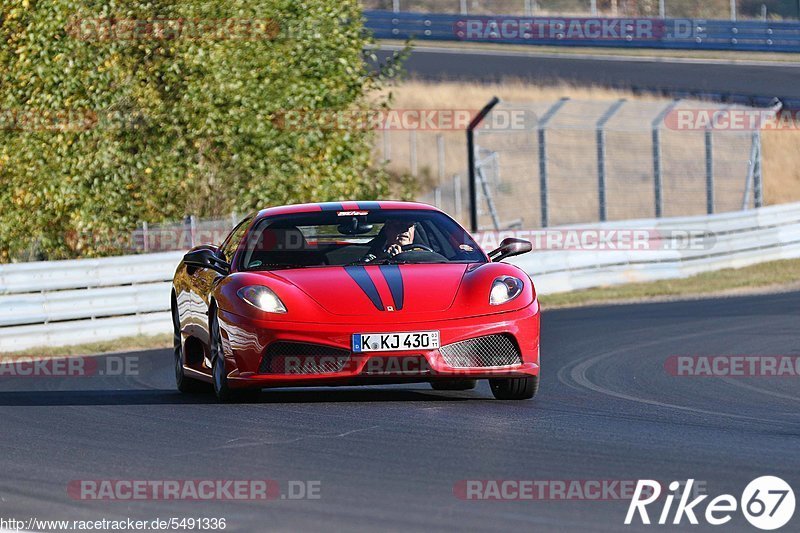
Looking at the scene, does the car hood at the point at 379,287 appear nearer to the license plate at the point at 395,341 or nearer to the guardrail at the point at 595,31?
the license plate at the point at 395,341

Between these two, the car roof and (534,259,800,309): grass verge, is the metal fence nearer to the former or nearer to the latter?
(534,259,800,309): grass verge

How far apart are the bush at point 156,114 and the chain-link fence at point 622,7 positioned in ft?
104

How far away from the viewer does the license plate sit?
8641mm

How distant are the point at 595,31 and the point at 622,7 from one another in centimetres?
1501

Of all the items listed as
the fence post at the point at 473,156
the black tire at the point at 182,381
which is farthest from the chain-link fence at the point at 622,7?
the black tire at the point at 182,381

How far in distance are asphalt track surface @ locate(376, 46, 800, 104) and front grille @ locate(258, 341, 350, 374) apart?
98.2 feet

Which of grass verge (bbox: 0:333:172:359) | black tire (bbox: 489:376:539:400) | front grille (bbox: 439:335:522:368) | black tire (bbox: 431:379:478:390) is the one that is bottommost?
grass verge (bbox: 0:333:172:359)

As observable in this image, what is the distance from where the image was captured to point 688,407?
8.96m

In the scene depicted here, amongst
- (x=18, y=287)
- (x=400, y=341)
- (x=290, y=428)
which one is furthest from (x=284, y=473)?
(x=18, y=287)

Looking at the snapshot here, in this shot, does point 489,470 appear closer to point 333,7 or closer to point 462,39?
point 333,7

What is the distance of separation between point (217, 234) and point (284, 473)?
1423cm

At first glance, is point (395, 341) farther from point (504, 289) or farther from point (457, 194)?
point (457, 194)

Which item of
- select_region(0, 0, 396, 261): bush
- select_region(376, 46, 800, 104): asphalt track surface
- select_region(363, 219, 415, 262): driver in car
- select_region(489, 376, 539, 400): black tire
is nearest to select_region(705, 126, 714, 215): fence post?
select_region(0, 0, 396, 261): bush

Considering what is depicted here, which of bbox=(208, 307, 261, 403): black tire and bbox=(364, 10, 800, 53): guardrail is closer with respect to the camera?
bbox=(208, 307, 261, 403): black tire
